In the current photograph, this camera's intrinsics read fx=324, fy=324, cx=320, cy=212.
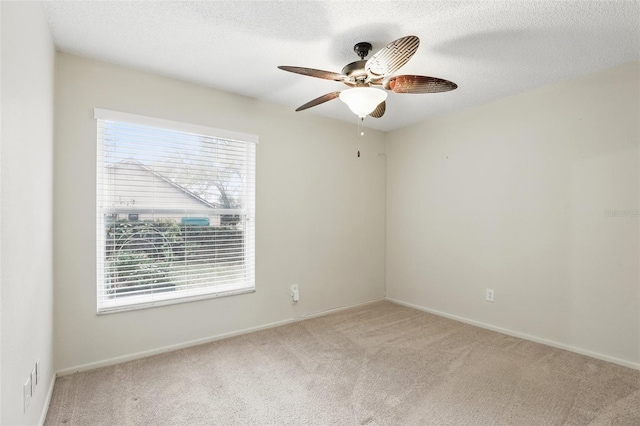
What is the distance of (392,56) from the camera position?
1733 millimetres

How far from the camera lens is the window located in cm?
250

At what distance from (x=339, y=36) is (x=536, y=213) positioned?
2.35 metres

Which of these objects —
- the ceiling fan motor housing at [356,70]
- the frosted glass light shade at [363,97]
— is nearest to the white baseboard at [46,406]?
the frosted glass light shade at [363,97]

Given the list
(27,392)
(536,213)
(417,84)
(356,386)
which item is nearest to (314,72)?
(417,84)

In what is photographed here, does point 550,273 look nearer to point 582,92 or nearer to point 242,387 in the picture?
point 582,92

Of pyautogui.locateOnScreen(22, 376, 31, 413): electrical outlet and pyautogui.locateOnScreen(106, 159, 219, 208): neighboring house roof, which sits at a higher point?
pyautogui.locateOnScreen(106, 159, 219, 208): neighboring house roof

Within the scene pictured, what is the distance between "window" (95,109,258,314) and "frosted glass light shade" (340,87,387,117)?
1406mm

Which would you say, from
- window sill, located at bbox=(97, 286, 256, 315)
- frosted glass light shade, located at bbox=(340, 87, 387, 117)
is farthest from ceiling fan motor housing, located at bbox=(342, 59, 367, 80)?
window sill, located at bbox=(97, 286, 256, 315)

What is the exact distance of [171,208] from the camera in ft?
9.05

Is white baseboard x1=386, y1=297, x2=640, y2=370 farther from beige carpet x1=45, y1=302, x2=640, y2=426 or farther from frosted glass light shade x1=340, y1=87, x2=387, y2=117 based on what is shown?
frosted glass light shade x1=340, y1=87, x2=387, y2=117

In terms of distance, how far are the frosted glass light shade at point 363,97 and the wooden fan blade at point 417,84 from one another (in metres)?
0.12

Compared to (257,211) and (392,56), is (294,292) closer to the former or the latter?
(257,211)


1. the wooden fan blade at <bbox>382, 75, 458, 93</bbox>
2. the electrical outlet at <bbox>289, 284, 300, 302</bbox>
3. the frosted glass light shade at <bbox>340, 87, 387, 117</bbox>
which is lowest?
the electrical outlet at <bbox>289, 284, 300, 302</bbox>

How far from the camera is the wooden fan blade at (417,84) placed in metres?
1.98
